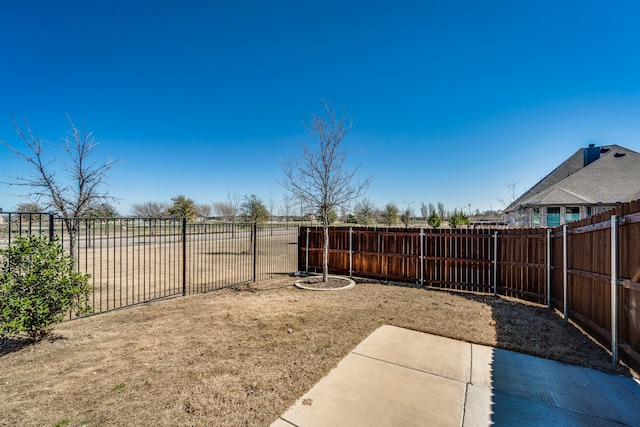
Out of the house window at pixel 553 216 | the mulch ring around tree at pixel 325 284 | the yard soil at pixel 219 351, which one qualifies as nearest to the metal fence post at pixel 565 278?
the yard soil at pixel 219 351

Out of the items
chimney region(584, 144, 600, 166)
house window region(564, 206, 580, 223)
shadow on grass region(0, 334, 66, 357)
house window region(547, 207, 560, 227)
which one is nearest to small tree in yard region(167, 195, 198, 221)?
shadow on grass region(0, 334, 66, 357)

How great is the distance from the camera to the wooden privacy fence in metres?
3.25

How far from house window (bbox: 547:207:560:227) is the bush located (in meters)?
22.8

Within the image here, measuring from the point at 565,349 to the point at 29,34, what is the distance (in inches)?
509

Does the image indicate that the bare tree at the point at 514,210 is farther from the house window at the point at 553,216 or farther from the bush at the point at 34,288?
the bush at the point at 34,288

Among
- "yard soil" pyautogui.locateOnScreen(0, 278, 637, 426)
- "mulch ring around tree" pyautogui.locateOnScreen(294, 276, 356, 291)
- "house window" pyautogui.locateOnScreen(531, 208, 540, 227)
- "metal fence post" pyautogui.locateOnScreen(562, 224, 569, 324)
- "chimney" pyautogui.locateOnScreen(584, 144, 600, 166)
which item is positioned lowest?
"mulch ring around tree" pyautogui.locateOnScreen(294, 276, 356, 291)

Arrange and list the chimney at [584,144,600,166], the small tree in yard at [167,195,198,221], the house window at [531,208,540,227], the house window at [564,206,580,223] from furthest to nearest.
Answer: the small tree in yard at [167,195,198,221] → the chimney at [584,144,600,166] → the house window at [531,208,540,227] → the house window at [564,206,580,223]

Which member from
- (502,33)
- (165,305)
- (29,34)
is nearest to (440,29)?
(502,33)

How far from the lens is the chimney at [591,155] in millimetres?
21062

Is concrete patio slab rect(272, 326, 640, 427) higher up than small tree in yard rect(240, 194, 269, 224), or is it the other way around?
small tree in yard rect(240, 194, 269, 224)

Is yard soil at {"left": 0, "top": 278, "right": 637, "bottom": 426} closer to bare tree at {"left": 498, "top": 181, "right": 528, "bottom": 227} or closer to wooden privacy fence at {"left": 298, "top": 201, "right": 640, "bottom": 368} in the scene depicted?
wooden privacy fence at {"left": 298, "top": 201, "right": 640, "bottom": 368}

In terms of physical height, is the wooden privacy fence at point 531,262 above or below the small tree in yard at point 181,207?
below

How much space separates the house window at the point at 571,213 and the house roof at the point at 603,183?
586 millimetres

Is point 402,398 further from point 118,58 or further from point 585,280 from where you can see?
point 118,58
